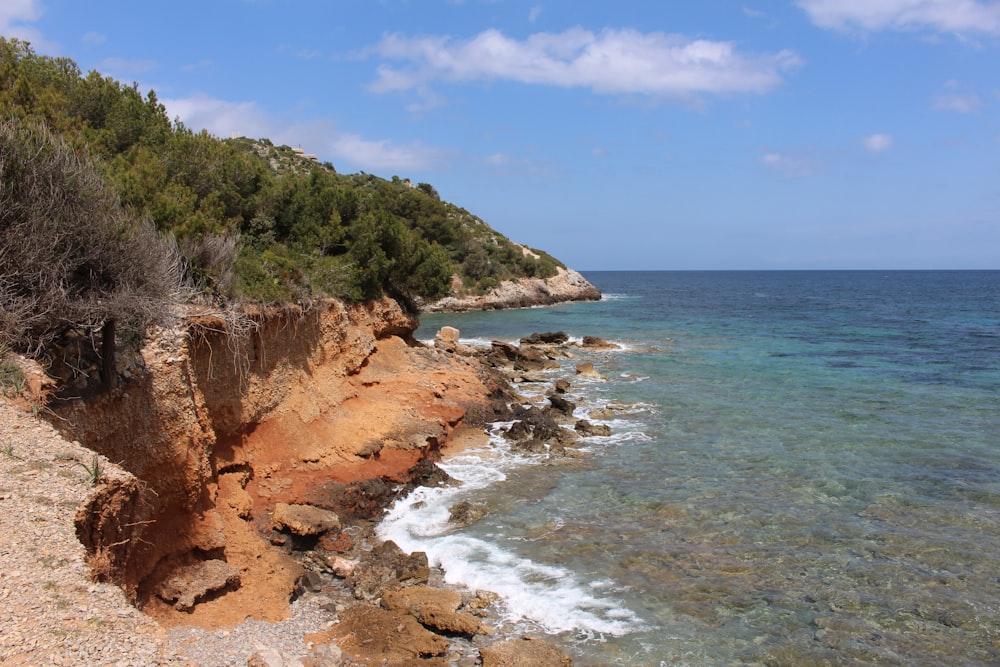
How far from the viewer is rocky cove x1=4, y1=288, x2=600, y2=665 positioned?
849 cm

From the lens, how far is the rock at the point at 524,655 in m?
8.38

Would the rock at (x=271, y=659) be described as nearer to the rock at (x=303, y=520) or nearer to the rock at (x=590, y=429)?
the rock at (x=303, y=520)

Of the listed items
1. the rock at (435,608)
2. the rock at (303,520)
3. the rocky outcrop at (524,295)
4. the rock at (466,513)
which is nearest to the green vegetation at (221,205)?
the rock at (303,520)

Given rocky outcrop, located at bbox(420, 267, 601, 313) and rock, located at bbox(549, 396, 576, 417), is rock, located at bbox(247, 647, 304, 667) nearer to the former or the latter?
rock, located at bbox(549, 396, 576, 417)

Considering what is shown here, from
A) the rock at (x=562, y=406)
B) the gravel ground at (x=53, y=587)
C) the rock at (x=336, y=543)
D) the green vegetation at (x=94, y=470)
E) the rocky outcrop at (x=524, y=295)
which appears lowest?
the rock at (x=336, y=543)

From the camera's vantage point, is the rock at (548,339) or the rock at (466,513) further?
the rock at (548,339)

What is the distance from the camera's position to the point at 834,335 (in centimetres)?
4369

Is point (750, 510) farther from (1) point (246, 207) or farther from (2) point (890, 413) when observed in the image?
(1) point (246, 207)

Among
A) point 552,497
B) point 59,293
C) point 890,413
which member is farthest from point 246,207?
point 890,413

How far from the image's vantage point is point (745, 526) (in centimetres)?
1251

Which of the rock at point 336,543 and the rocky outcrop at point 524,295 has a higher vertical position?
the rocky outcrop at point 524,295

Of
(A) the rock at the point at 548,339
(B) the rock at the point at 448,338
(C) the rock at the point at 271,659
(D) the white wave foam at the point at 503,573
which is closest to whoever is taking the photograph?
(C) the rock at the point at 271,659

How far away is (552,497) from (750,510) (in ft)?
12.7

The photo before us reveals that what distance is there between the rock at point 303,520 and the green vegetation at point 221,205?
3.94 meters
